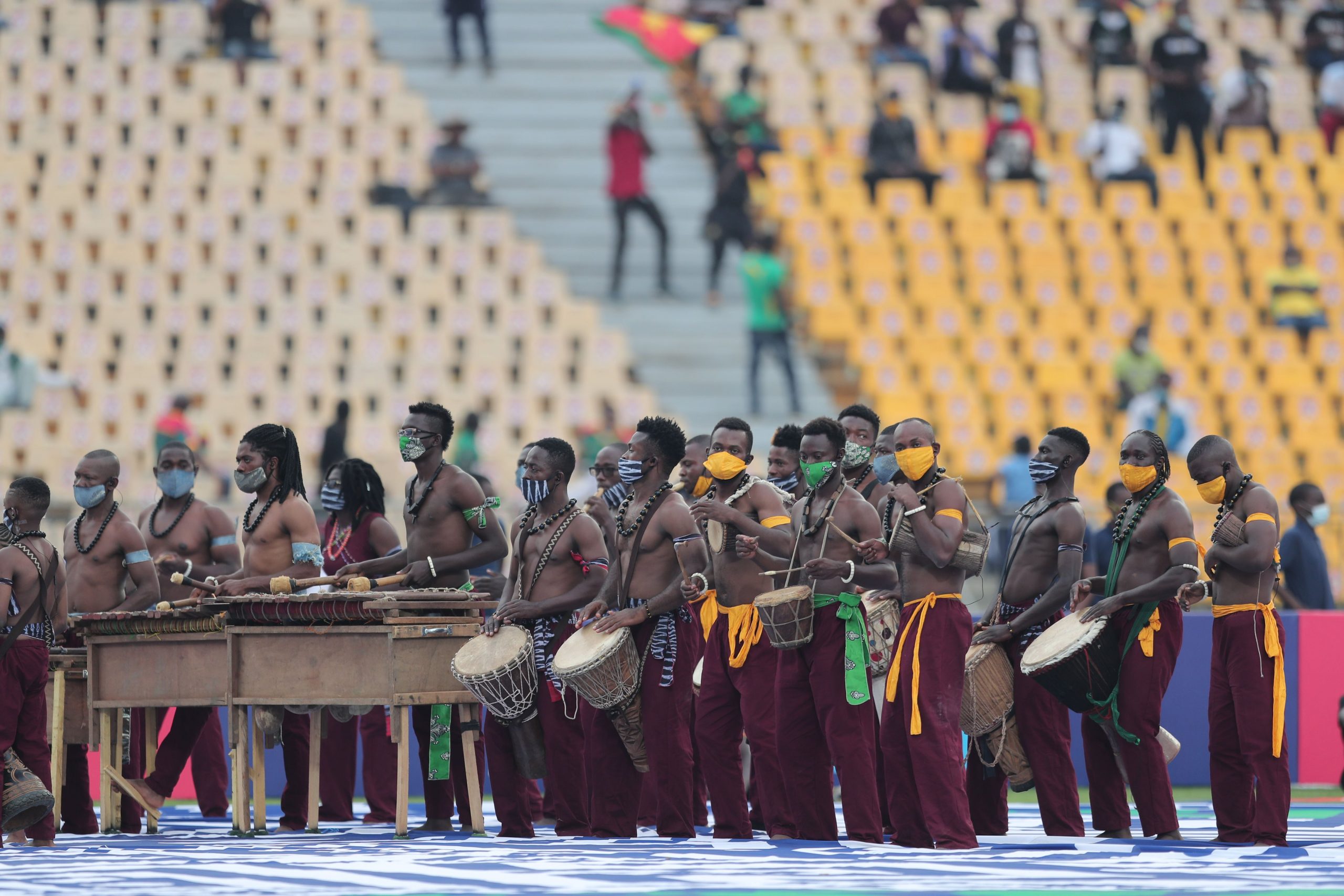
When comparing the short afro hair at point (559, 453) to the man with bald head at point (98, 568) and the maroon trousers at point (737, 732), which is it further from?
A: the man with bald head at point (98, 568)

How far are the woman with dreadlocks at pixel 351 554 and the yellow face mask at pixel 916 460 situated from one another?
337cm

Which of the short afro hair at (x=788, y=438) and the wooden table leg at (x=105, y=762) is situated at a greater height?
the short afro hair at (x=788, y=438)

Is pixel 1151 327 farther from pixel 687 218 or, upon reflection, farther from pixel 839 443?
pixel 839 443

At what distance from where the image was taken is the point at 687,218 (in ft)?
80.0

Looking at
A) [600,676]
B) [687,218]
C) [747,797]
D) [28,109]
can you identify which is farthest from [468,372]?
[600,676]

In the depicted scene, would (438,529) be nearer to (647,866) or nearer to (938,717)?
(647,866)

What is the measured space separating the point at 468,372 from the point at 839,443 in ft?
36.9

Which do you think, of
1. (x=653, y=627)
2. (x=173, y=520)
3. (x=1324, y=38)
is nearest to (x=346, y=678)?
(x=653, y=627)

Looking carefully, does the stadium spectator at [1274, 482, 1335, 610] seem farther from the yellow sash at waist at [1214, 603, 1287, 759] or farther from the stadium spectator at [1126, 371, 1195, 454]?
the stadium spectator at [1126, 371, 1195, 454]

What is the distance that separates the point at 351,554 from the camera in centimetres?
1234

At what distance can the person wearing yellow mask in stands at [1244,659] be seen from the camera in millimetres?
10141

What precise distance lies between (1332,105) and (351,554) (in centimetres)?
1734

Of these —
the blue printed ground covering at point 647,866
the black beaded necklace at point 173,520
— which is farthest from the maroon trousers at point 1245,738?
the black beaded necklace at point 173,520

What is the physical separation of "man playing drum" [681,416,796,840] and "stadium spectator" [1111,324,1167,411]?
11936 mm
